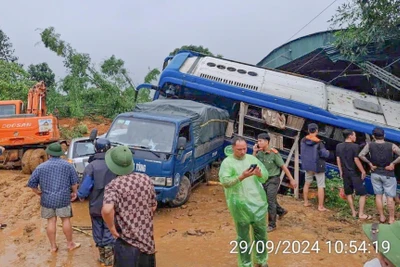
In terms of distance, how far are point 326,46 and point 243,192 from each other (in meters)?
11.0

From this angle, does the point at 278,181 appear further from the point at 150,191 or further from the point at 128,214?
the point at 128,214

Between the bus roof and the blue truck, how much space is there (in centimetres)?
145

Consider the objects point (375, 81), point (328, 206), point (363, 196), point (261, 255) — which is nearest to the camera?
point (261, 255)

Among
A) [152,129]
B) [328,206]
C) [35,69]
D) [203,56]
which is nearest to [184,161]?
[152,129]

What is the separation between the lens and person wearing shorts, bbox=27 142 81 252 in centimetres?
553

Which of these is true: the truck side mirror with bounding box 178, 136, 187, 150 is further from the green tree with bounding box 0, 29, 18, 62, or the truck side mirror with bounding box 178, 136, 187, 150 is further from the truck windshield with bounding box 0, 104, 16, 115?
the green tree with bounding box 0, 29, 18, 62

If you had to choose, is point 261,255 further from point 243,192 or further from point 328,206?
point 328,206

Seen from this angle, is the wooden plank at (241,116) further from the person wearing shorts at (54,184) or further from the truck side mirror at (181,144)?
the person wearing shorts at (54,184)

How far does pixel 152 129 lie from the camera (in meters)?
8.05

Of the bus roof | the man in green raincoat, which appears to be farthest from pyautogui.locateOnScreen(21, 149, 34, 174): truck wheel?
the man in green raincoat

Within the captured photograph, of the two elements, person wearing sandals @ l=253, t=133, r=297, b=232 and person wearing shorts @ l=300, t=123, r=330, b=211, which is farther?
person wearing shorts @ l=300, t=123, r=330, b=211

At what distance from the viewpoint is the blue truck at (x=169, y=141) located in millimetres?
7570

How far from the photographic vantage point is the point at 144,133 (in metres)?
8.00

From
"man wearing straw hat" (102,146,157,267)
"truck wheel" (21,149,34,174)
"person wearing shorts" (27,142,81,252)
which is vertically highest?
"man wearing straw hat" (102,146,157,267)
